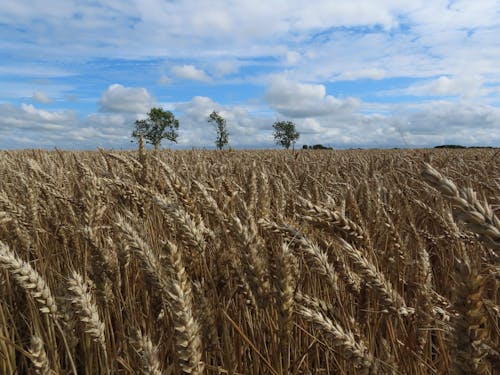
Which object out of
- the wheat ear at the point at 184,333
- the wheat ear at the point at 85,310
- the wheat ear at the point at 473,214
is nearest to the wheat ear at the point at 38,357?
the wheat ear at the point at 85,310

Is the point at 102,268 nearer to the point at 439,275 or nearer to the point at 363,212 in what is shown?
the point at 363,212

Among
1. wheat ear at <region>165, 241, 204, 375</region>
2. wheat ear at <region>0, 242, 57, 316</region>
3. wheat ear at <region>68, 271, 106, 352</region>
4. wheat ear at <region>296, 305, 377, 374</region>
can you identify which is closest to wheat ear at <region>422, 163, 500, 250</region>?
wheat ear at <region>296, 305, 377, 374</region>

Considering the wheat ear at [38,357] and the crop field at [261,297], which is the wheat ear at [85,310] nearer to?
the crop field at [261,297]

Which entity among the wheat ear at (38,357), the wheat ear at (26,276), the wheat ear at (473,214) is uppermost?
the wheat ear at (473,214)

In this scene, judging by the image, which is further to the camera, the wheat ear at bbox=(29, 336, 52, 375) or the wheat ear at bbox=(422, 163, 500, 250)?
the wheat ear at bbox=(29, 336, 52, 375)

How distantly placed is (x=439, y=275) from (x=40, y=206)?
10.1ft

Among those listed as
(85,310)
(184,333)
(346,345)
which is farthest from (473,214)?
(85,310)

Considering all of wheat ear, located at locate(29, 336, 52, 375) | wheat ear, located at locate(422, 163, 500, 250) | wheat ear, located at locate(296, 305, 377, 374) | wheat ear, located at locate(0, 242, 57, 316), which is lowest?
wheat ear, located at locate(29, 336, 52, 375)

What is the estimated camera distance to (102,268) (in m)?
1.78

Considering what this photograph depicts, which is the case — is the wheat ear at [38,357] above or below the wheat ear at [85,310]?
below

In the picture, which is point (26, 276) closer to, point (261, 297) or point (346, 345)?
point (261, 297)

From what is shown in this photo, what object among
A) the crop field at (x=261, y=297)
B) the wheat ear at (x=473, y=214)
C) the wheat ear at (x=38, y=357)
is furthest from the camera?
the wheat ear at (x=38, y=357)

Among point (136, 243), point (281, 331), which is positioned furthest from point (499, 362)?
point (136, 243)

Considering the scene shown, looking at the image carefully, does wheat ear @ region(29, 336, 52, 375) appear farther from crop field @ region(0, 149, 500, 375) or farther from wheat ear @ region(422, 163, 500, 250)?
wheat ear @ region(422, 163, 500, 250)
